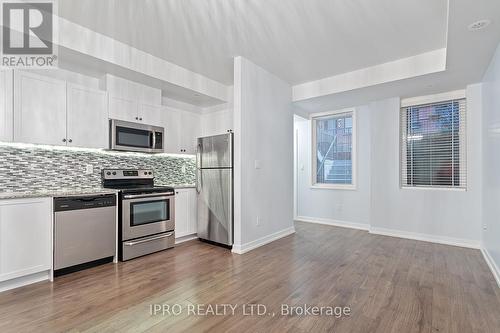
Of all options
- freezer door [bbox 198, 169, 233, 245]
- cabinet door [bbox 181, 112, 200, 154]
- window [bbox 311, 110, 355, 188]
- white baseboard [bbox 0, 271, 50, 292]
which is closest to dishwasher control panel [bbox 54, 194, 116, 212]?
white baseboard [bbox 0, 271, 50, 292]

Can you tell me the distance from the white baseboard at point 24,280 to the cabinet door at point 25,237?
0.33ft

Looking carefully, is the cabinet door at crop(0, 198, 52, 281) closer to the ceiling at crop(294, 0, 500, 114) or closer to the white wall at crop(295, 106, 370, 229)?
the ceiling at crop(294, 0, 500, 114)

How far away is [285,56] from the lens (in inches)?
144

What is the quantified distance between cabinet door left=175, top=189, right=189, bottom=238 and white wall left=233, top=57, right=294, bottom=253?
94cm

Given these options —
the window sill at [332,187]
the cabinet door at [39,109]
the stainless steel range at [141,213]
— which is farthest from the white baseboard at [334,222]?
the cabinet door at [39,109]

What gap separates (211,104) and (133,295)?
354cm

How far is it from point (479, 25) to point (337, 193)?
3680mm

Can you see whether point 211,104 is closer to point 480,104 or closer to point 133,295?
point 133,295

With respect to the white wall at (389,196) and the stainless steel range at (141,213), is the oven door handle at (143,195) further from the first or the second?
the white wall at (389,196)

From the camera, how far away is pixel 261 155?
13.4 ft

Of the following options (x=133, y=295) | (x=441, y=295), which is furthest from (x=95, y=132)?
(x=441, y=295)

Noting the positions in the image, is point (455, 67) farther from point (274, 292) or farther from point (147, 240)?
point (147, 240)

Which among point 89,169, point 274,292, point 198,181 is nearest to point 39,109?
point 89,169

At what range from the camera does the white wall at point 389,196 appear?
3.93 metres
